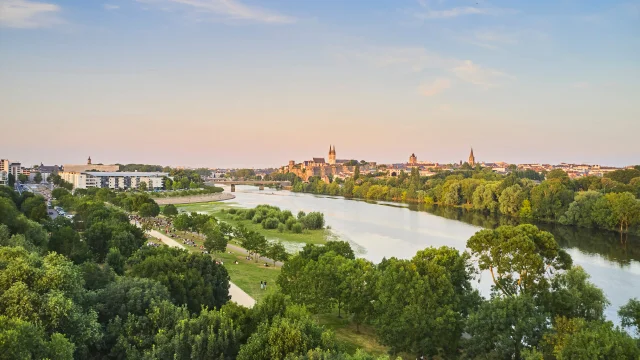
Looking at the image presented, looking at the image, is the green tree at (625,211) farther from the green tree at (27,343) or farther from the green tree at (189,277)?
→ the green tree at (27,343)

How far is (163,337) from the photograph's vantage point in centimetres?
1049

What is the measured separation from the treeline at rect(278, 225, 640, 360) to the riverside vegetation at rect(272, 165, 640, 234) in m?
33.6

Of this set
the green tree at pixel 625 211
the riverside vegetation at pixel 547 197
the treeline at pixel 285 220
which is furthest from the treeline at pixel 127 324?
the riverside vegetation at pixel 547 197

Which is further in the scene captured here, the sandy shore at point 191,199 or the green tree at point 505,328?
the sandy shore at point 191,199

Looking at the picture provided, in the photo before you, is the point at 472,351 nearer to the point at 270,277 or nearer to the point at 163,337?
the point at 163,337

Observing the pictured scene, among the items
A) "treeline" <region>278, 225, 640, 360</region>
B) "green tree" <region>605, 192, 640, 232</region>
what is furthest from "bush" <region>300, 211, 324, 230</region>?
"green tree" <region>605, 192, 640, 232</region>

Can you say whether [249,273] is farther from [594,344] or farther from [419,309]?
[594,344]

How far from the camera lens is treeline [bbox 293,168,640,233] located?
4662cm

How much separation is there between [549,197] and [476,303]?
44470mm

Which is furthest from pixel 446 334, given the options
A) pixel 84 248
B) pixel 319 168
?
pixel 319 168

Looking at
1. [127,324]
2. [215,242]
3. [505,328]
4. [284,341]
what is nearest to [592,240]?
[215,242]

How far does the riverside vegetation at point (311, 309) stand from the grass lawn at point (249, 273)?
117 inches

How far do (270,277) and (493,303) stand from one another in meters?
13.6

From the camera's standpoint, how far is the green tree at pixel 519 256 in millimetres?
17359
